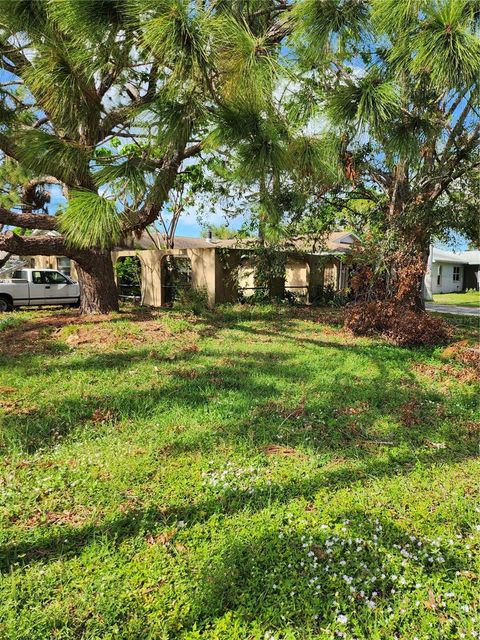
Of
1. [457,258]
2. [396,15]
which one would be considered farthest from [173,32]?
[457,258]

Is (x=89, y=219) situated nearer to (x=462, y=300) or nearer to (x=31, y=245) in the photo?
(x=31, y=245)

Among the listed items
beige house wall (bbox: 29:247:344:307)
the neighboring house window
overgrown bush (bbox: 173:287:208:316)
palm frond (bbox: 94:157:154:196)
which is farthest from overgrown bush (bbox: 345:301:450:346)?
the neighboring house window

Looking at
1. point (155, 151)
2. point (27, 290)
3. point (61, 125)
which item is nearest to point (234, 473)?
point (155, 151)

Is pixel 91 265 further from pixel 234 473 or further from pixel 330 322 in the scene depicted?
pixel 234 473

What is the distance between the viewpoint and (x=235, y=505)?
2543 millimetres

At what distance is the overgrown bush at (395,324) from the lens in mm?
7293

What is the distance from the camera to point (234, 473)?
2.89m

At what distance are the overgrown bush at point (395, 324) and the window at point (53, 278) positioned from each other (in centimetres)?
955

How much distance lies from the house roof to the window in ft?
8.46

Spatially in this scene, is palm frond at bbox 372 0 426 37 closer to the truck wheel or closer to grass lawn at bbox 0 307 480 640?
grass lawn at bbox 0 307 480 640

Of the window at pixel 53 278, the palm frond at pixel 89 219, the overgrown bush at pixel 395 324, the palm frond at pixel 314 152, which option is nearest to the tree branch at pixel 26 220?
the palm frond at pixel 89 219

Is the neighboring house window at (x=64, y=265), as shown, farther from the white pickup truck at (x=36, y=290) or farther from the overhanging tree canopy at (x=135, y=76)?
the overhanging tree canopy at (x=135, y=76)

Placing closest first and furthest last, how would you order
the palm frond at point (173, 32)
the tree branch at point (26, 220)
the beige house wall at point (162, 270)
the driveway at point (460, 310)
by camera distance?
the palm frond at point (173, 32), the tree branch at point (26, 220), the beige house wall at point (162, 270), the driveway at point (460, 310)

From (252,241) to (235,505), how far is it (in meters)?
10.2
